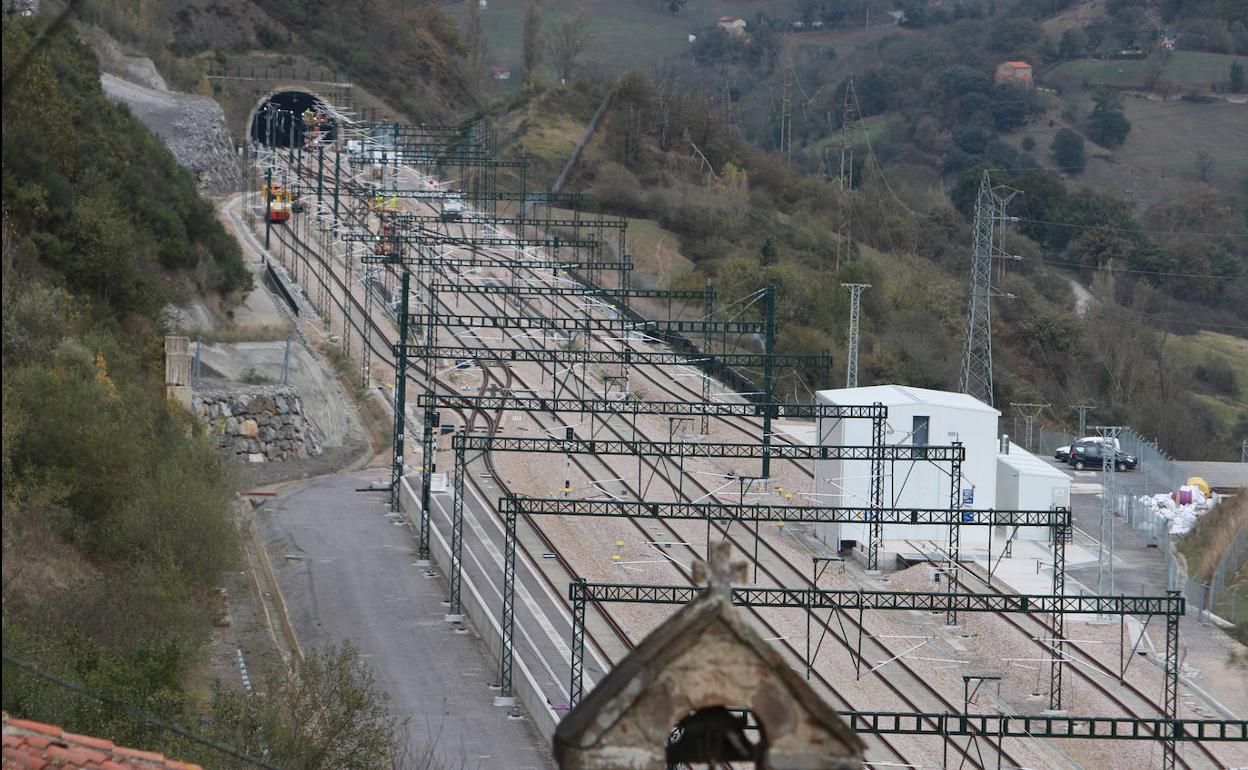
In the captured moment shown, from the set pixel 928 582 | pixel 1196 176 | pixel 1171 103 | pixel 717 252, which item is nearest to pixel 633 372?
pixel 928 582

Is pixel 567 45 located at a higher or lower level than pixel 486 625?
higher

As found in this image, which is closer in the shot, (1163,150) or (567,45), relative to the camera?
(567,45)

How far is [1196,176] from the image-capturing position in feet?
473

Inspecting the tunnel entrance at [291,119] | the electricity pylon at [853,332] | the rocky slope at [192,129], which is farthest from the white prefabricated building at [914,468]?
the tunnel entrance at [291,119]

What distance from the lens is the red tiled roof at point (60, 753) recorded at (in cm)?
1332

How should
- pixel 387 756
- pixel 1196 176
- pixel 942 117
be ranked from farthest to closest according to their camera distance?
pixel 942 117 → pixel 1196 176 → pixel 387 756

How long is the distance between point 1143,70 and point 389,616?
150 meters

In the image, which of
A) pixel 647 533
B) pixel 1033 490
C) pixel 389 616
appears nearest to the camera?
pixel 389 616

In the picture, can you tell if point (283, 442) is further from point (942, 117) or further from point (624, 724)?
point (942, 117)

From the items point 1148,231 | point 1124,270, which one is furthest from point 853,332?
point 1148,231

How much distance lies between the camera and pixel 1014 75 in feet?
542

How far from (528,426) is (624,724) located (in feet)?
145

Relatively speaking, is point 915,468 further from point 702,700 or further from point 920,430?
point 702,700

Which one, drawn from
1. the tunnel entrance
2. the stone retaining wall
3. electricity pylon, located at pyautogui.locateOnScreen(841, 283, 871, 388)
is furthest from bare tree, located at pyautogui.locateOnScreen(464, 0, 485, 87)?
the stone retaining wall
